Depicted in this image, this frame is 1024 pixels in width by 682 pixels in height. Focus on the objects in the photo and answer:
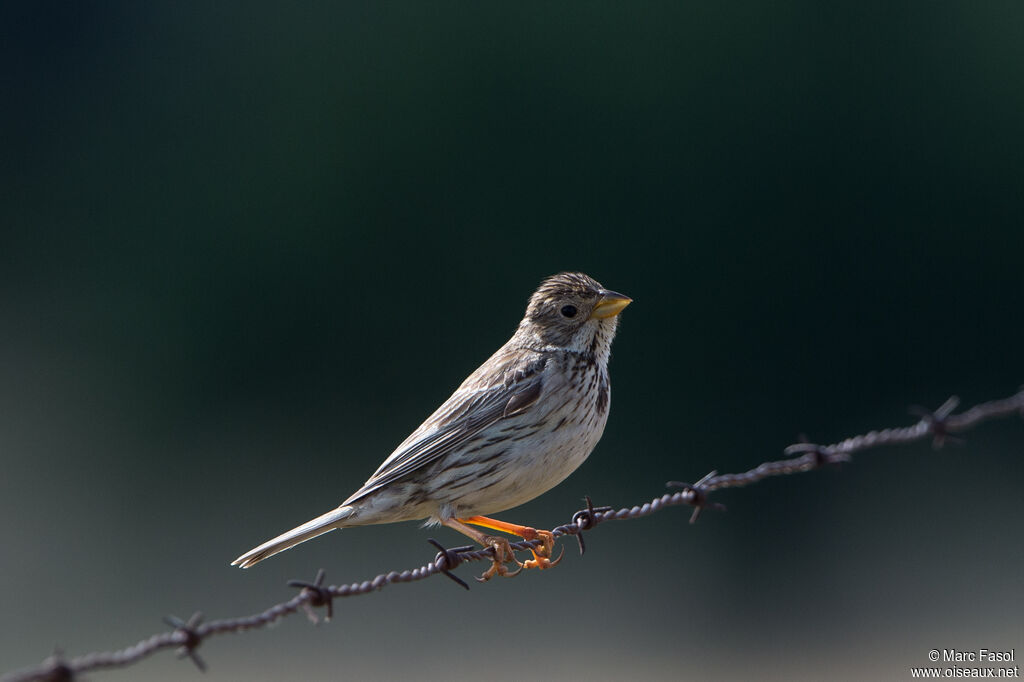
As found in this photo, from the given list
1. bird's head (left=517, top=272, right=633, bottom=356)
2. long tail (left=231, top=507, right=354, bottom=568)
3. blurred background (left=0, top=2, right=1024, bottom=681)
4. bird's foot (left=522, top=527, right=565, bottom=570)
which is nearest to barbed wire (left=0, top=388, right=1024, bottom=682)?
bird's foot (left=522, top=527, right=565, bottom=570)

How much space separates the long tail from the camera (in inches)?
214

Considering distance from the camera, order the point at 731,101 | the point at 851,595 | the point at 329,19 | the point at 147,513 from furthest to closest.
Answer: the point at 329,19 < the point at 731,101 < the point at 147,513 < the point at 851,595

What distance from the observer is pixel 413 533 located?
1459 centimetres

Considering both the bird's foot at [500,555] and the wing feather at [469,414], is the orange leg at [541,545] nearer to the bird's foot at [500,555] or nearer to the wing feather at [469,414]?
the bird's foot at [500,555]

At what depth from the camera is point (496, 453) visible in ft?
19.5

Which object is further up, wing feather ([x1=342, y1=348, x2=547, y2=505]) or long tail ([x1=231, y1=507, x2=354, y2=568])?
wing feather ([x1=342, y1=348, x2=547, y2=505])

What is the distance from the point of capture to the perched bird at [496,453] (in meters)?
5.88

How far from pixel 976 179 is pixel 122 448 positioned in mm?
11344

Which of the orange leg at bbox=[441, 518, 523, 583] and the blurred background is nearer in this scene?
the orange leg at bbox=[441, 518, 523, 583]

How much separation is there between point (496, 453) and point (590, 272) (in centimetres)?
1060

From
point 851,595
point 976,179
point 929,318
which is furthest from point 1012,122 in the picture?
point 851,595

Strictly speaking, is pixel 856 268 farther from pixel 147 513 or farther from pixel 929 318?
pixel 147 513

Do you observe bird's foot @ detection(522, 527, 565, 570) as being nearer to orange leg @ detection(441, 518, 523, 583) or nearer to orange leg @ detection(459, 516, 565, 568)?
orange leg @ detection(459, 516, 565, 568)

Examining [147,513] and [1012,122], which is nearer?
[147,513]
